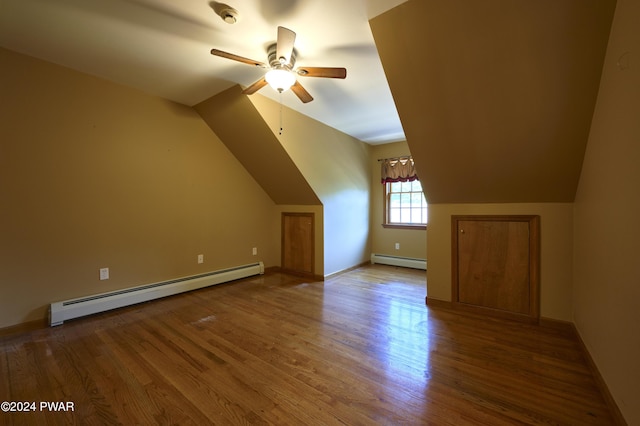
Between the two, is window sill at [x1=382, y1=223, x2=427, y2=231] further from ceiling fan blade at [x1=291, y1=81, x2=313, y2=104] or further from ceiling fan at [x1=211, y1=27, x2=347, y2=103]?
ceiling fan at [x1=211, y1=27, x2=347, y2=103]

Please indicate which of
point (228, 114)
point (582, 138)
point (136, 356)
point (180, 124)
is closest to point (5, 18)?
point (180, 124)

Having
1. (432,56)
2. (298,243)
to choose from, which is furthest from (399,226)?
(432,56)

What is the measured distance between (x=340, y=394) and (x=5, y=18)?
353cm

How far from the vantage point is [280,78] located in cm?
202

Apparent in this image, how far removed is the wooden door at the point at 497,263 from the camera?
8.55 ft

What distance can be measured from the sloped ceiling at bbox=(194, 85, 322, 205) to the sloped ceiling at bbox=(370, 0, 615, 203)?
1788mm

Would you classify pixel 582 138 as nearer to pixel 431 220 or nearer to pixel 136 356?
pixel 431 220

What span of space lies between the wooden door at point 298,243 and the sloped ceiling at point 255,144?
30 centimetres

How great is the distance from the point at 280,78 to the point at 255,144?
174 centimetres

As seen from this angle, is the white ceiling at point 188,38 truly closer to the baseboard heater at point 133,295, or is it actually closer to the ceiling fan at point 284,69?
the ceiling fan at point 284,69

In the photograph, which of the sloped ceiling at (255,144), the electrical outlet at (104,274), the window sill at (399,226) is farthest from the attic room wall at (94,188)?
the window sill at (399,226)

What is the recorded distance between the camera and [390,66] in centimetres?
198

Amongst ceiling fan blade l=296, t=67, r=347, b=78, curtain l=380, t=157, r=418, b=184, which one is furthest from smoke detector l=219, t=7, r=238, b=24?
curtain l=380, t=157, r=418, b=184

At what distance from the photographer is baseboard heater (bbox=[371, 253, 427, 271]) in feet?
15.6
